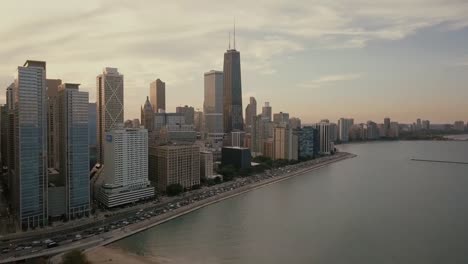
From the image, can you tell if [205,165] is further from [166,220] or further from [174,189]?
[166,220]

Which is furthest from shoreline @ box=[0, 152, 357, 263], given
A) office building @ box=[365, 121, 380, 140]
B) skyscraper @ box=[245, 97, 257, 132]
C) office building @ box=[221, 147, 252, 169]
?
office building @ box=[365, 121, 380, 140]

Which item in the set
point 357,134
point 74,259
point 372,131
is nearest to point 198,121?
point 357,134

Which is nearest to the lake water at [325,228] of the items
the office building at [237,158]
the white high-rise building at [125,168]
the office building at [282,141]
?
the white high-rise building at [125,168]

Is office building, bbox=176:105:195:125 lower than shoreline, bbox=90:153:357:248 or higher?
higher

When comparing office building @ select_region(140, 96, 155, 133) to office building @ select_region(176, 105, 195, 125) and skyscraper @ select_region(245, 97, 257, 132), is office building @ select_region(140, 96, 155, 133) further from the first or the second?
skyscraper @ select_region(245, 97, 257, 132)

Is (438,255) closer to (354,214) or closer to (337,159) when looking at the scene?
(354,214)

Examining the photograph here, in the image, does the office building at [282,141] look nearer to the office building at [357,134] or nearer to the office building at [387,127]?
the office building at [357,134]
